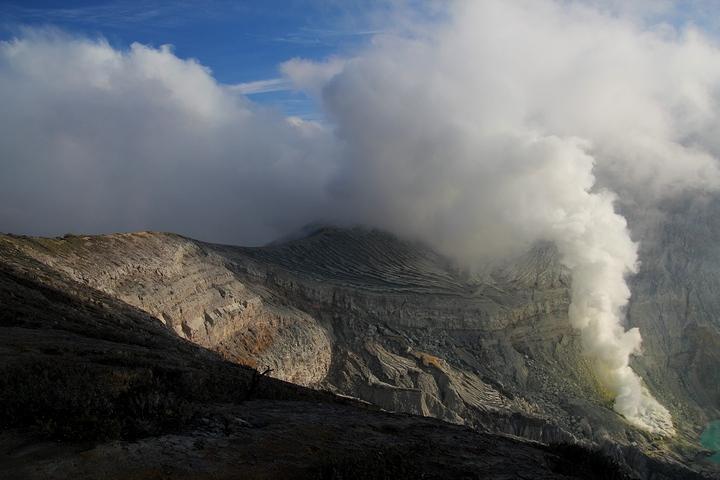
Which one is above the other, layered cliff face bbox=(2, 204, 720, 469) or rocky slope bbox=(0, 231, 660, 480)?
layered cliff face bbox=(2, 204, 720, 469)

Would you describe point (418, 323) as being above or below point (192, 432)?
above

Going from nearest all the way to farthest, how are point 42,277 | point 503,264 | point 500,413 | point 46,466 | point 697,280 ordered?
point 46,466, point 42,277, point 500,413, point 503,264, point 697,280

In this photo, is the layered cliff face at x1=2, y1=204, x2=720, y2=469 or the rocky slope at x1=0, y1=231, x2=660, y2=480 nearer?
the rocky slope at x1=0, y1=231, x2=660, y2=480

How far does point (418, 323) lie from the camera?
4391cm

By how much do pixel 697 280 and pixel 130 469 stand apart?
6803 centimetres

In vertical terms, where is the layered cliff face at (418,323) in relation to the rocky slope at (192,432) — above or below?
above

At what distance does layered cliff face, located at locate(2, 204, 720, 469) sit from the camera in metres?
32.2

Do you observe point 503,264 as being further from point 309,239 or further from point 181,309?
point 181,309

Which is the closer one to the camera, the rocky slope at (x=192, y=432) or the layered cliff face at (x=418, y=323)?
the rocky slope at (x=192, y=432)

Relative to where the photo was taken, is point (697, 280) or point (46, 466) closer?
point (46, 466)

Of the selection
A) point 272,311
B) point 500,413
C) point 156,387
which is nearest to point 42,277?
point 156,387

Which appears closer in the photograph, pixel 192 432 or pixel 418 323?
pixel 192 432

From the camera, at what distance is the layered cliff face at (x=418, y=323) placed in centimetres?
3219

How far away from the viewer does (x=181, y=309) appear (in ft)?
102
